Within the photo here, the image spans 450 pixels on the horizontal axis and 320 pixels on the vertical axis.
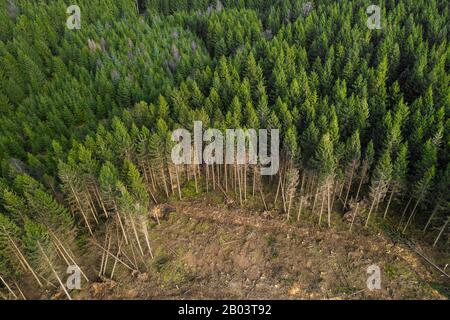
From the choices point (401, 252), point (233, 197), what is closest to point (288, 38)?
point (233, 197)

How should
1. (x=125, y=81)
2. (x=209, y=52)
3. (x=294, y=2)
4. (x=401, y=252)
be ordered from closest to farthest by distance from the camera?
1. (x=401, y=252)
2. (x=125, y=81)
3. (x=209, y=52)
4. (x=294, y=2)

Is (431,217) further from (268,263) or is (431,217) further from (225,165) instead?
(225,165)

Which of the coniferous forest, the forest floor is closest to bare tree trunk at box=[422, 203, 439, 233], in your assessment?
the coniferous forest

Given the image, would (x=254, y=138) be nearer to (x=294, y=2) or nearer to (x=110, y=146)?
(x=110, y=146)

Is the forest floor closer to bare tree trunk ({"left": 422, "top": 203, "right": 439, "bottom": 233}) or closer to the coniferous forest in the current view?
the coniferous forest

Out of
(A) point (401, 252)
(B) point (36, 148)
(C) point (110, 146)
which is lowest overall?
(A) point (401, 252)

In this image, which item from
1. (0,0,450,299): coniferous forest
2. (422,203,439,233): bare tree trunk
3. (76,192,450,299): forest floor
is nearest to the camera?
(76,192,450,299): forest floor
